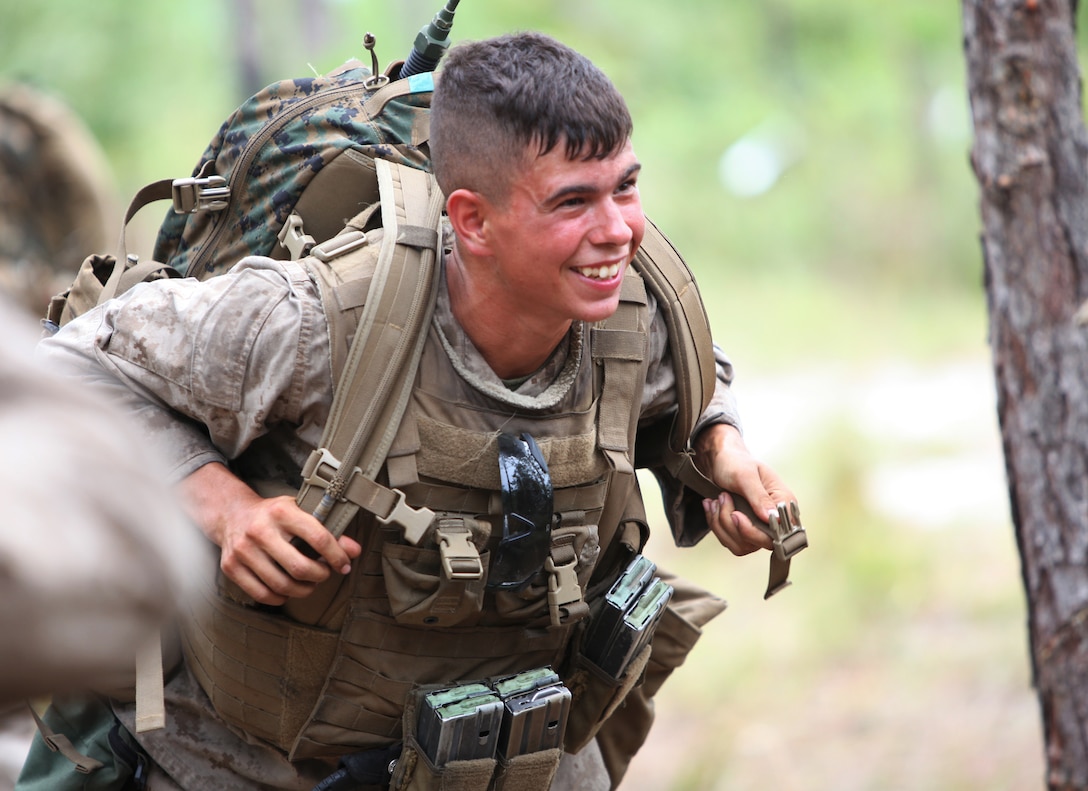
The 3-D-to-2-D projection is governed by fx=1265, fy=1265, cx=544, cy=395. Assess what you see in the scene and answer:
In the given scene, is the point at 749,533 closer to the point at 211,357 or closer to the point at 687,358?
the point at 687,358

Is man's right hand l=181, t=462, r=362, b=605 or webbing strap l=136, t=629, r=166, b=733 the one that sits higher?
man's right hand l=181, t=462, r=362, b=605

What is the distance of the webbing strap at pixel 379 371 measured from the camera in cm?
253

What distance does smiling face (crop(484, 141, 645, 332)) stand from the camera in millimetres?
2574

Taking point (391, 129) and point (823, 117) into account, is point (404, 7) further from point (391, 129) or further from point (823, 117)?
point (391, 129)

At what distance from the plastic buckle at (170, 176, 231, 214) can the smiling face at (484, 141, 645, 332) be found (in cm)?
71

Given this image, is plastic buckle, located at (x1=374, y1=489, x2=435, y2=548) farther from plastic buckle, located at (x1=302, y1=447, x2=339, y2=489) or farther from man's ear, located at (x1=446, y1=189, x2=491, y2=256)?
man's ear, located at (x1=446, y1=189, x2=491, y2=256)

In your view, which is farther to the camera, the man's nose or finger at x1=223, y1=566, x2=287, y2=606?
the man's nose

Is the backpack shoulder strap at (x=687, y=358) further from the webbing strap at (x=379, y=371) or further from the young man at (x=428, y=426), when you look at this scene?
the webbing strap at (x=379, y=371)

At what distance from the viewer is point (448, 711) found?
269cm

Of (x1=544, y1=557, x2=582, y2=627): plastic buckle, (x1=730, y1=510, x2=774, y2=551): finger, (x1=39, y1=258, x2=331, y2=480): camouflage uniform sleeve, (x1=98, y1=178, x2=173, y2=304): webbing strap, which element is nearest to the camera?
(x1=39, y1=258, x2=331, y2=480): camouflage uniform sleeve

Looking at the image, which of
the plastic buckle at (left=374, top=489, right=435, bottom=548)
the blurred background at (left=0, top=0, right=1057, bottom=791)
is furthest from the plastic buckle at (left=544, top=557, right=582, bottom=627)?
the blurred background at (left=0, top=0, right=1057, bottom=791)

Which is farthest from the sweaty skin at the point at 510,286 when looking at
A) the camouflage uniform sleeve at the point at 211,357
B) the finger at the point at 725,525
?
the finger at the point at 725,525

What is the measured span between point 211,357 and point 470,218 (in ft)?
1.99

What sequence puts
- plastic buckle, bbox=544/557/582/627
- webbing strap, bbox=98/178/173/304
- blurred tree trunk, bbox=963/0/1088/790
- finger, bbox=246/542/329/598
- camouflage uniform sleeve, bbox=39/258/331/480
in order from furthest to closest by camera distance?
blurred tree trunk, bbox=963/0/1088/790 < webbing strap, bbox=98/178/173/304 < plastic buckle, bbox=544/557/582/627 < camouflage uniform sleeve, bbox=39/258/331/480 < finger, bbox=246/542/329/598
